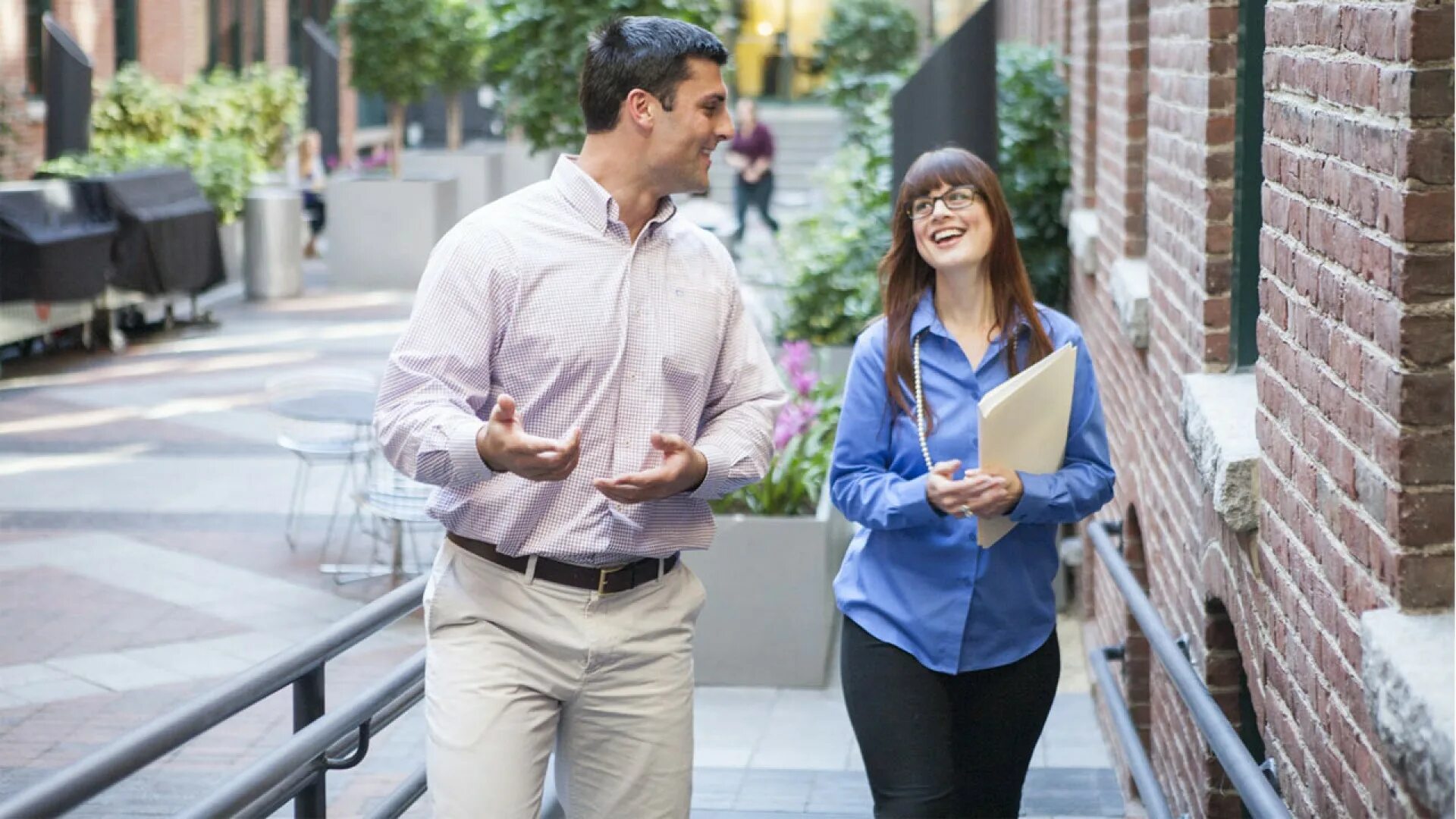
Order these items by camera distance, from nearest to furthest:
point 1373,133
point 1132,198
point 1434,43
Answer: point 1434,43 < point 1373,133 < point 1132,198

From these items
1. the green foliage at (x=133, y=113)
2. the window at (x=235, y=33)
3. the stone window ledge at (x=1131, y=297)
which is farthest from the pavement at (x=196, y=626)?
the window at (x=235, y=33)

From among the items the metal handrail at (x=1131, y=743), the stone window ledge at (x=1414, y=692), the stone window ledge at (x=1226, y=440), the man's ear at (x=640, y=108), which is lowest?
the metal handrail at (x=1131, y=743)

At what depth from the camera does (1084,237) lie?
786cm

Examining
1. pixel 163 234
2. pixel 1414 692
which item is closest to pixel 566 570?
pixel 1414 692

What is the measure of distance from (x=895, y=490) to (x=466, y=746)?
99 centimetres

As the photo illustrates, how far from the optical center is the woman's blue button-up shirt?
3523 mm

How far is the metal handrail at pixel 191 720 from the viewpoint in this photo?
2.14 meters

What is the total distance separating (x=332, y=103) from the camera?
26828mm

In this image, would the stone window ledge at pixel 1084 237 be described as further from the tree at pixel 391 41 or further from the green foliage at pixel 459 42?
the green foliage at pixel 459 42

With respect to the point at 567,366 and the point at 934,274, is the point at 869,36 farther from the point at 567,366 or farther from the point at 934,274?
the point at 567,366

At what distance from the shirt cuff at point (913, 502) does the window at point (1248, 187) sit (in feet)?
3.44

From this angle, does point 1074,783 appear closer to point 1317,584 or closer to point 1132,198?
point 1132,198

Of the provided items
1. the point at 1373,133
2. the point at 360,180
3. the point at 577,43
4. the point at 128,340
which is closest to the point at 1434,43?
the point at 1373,133

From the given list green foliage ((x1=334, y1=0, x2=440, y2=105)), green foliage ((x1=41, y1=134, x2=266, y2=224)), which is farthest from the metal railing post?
green foliage ((x1=334, y1=0, x2=440, y2=105))
